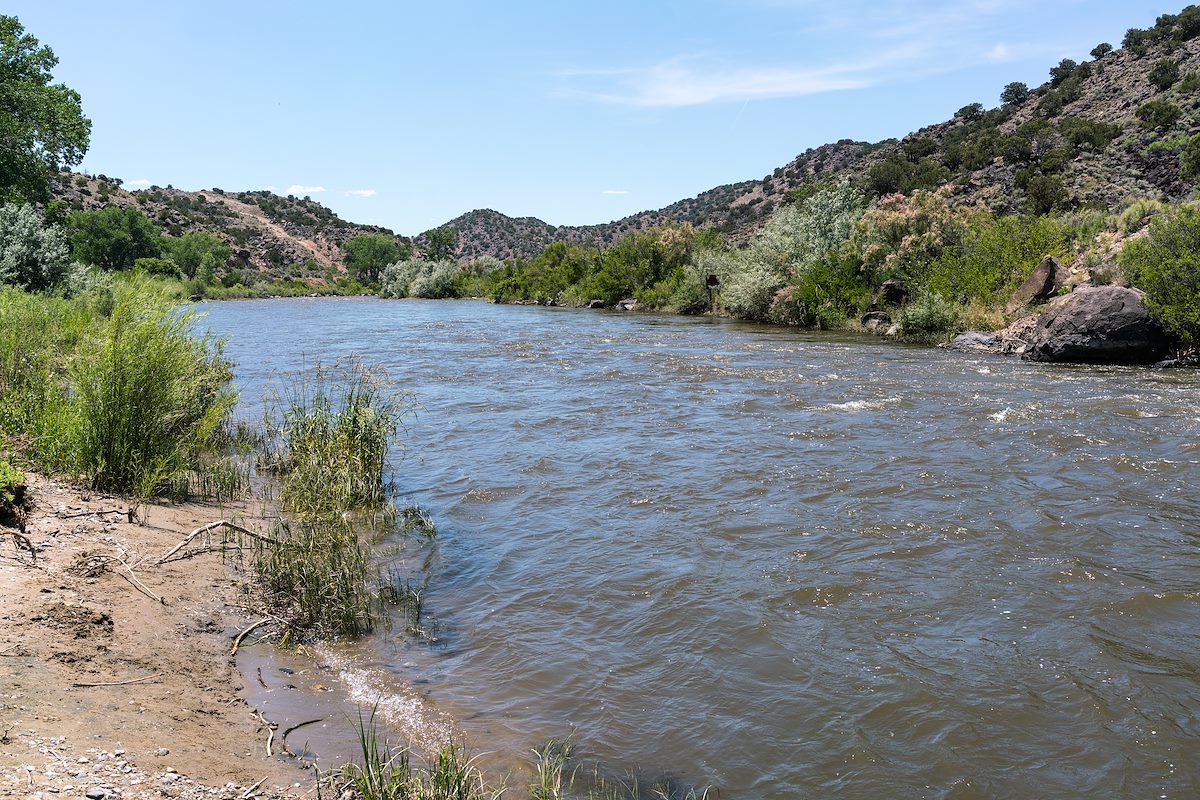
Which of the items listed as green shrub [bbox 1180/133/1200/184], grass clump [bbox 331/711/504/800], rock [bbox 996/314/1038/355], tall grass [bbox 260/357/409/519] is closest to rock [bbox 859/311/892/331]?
rock [bbox 996/314/1038/355]

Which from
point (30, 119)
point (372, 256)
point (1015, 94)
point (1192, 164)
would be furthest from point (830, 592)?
point (372, 256)

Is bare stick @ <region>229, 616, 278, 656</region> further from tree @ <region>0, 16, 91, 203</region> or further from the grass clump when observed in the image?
tree @ <region>0, 16, 91, 203</region>

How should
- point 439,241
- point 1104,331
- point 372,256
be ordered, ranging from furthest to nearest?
point 372,256 < point 439,241 < point 1104,331

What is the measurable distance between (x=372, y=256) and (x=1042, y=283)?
4137 inches

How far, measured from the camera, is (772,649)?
Result: 586 centimetres

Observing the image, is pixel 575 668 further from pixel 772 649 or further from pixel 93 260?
pixel 93 260

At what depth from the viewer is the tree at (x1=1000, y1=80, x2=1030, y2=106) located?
68812 millimetres

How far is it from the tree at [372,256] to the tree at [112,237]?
3522 centimetres

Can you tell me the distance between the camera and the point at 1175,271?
17.3m

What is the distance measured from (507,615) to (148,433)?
177 inches

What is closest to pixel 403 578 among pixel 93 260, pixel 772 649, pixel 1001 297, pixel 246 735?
pixel 246 735

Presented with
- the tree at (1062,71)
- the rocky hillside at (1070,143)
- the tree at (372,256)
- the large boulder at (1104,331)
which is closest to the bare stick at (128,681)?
the large boulder at (1104,331)

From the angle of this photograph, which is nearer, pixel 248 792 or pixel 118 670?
pixel 248 792

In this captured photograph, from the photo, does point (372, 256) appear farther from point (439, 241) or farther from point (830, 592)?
point (830, 592)
